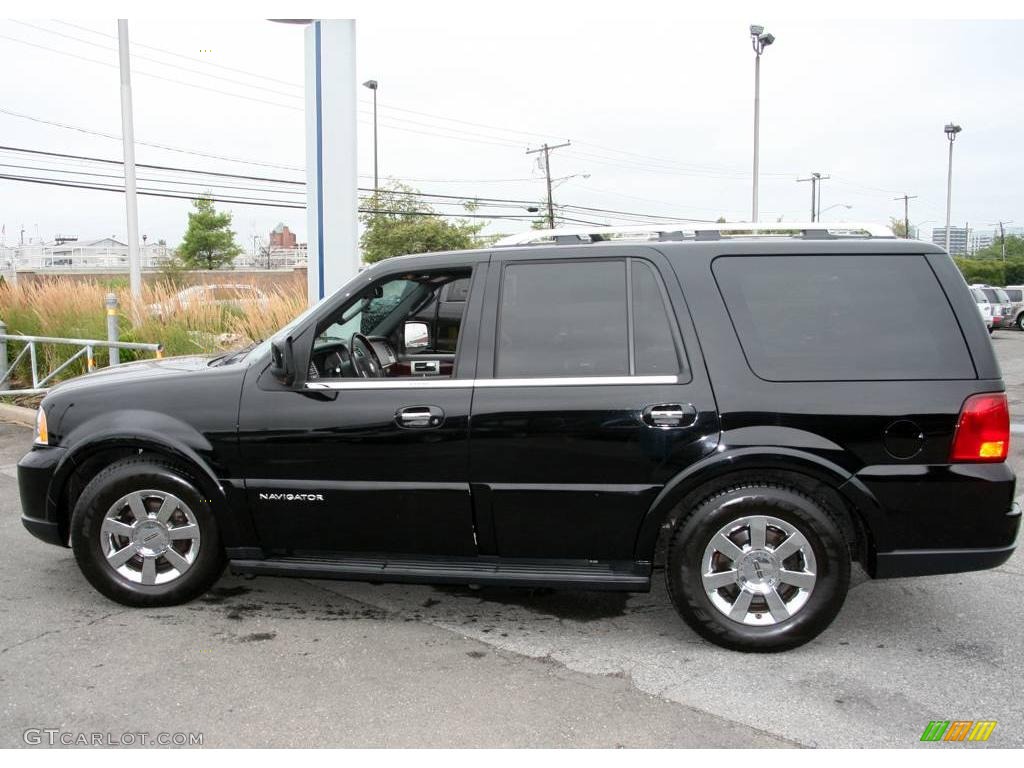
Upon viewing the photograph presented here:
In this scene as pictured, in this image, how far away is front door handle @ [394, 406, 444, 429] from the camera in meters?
3.84

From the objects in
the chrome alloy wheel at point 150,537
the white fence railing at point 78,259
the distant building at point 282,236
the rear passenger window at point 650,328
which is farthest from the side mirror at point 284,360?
the distant building at point 282,236

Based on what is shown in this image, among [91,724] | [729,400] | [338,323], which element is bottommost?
[91,724]

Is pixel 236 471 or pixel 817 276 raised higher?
pixel 817 276

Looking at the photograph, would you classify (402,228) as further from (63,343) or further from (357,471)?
(357,471)

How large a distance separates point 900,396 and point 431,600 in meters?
2.49

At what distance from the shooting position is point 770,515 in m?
3.66

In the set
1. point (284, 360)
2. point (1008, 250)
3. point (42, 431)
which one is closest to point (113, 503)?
point (42, 431)

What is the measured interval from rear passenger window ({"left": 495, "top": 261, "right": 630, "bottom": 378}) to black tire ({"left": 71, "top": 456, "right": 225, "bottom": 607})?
5.35 ft

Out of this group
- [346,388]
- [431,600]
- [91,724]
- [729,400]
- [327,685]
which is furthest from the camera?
[431,600]

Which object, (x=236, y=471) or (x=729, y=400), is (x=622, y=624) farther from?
(x=236, y=471)

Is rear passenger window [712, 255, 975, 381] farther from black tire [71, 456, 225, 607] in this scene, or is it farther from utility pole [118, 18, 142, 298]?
utility pole [118, 18, 142, 298]

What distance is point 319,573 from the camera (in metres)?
4.04

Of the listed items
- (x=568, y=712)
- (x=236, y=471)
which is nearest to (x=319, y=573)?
(x=236, y=471)

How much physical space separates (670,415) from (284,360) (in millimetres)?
1781
